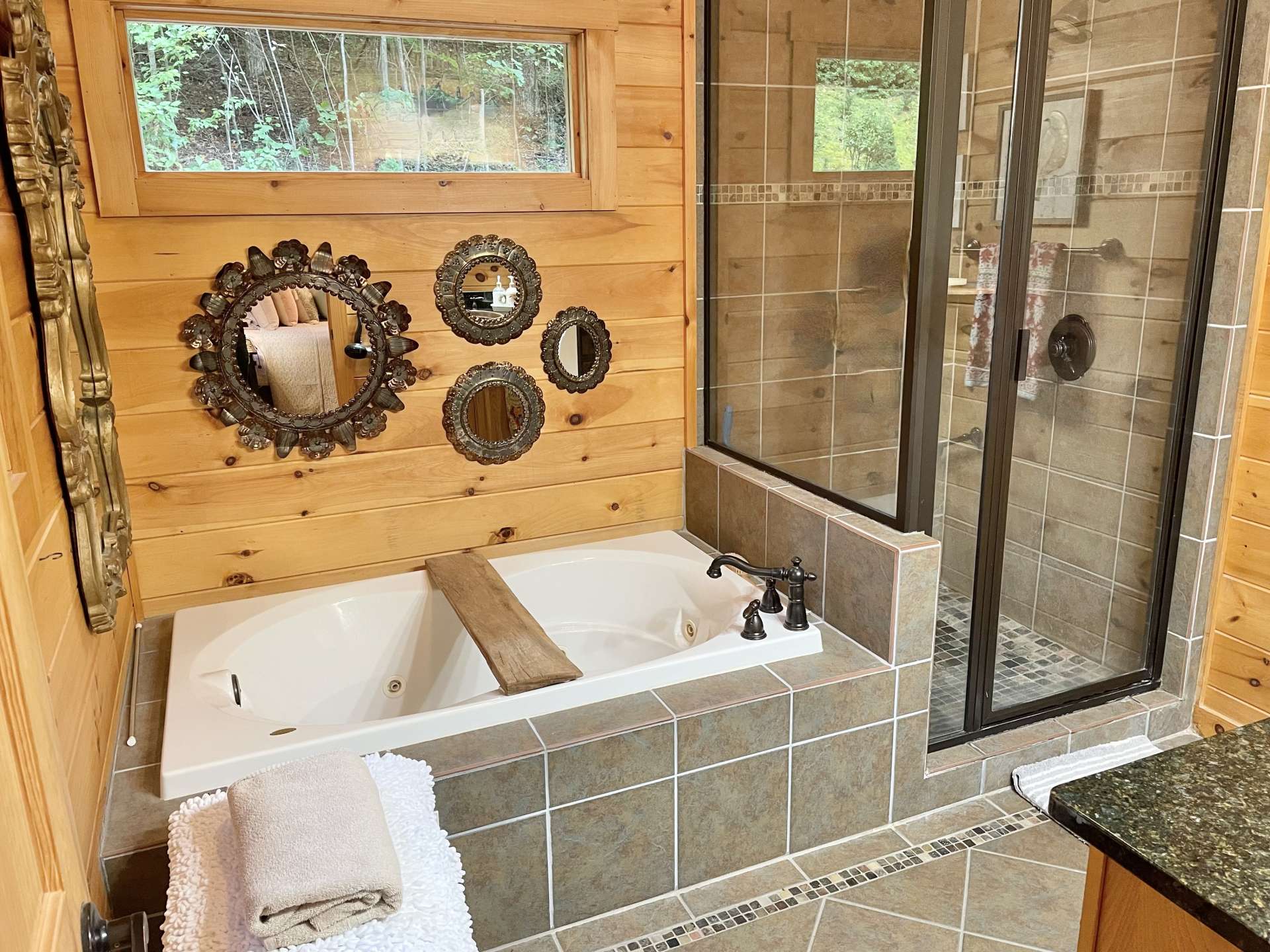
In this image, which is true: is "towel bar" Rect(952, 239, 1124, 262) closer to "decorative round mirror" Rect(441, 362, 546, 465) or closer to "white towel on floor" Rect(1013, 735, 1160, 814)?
"white towel on floor" Rect(1013, 735, 1160, 814)

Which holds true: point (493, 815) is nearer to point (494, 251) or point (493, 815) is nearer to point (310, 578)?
point (310, 578)

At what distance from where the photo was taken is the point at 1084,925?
1.05 m

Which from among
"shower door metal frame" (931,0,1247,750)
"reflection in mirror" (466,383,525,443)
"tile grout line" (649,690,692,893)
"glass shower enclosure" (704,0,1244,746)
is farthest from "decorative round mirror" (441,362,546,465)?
"shower door metal frame" (931,0,1247,750)

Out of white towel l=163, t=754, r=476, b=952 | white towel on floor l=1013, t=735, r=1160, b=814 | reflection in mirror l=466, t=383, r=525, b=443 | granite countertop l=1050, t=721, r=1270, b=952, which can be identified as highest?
reflection in mirror l=466, t=383, r=525, b=443

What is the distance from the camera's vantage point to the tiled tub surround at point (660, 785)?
6.24 feet

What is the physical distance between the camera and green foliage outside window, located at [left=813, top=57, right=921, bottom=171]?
2189mm

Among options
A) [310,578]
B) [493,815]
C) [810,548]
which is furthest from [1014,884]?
[310,578]

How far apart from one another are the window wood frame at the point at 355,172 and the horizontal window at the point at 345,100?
0.09 ft

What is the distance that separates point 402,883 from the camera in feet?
4.37

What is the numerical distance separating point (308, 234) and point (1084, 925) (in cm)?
230

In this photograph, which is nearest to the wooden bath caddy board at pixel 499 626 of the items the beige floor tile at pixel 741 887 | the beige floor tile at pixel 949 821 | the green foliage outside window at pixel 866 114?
the beige floor tile at pixel 741 887

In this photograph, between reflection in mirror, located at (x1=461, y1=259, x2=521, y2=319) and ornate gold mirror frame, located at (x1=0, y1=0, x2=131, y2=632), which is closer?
ornate gold mirror frame, located at (x1=0, y1=0, x2=131, y2=632)

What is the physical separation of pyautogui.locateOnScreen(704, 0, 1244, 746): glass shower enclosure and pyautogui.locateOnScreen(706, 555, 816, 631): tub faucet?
0.24 m

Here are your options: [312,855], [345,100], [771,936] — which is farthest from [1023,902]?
[345,100]
